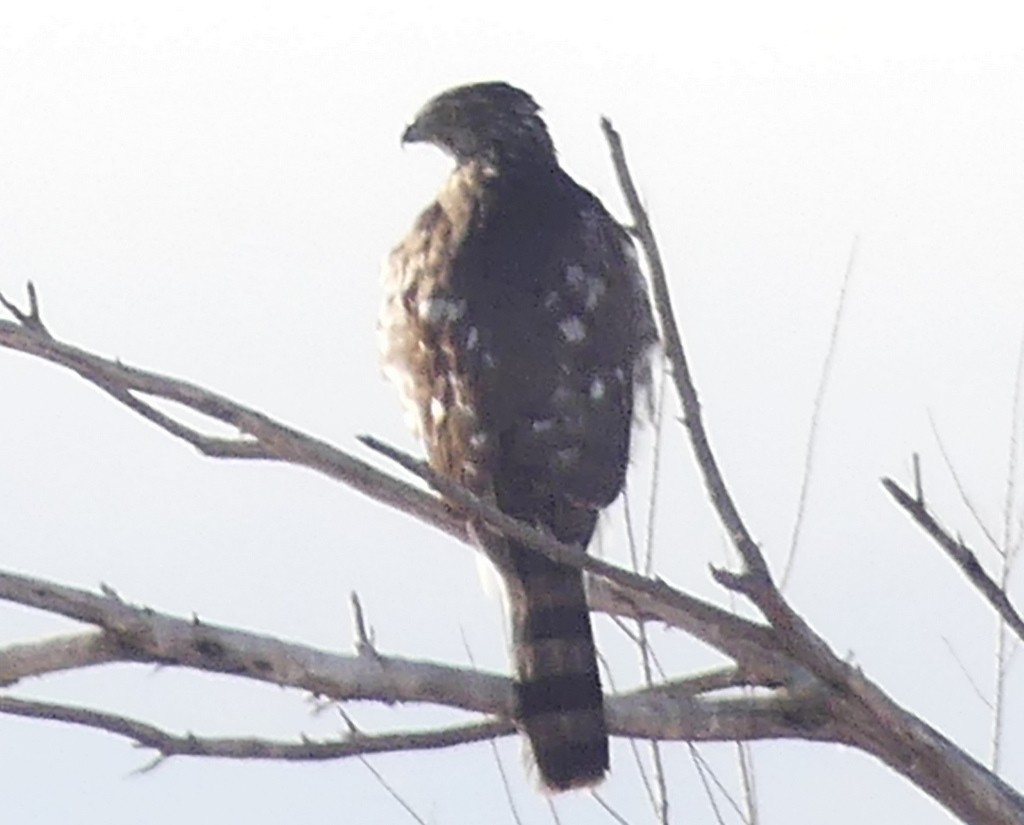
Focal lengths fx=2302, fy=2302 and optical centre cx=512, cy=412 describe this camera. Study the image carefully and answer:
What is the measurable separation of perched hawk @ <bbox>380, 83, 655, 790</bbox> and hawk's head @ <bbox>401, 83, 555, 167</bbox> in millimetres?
168

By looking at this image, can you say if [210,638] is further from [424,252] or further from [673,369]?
[424,252]

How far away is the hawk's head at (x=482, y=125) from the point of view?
5242mm

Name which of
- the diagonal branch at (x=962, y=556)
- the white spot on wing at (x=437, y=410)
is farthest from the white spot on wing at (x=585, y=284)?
the diagonal branch at (x=962, y=556)

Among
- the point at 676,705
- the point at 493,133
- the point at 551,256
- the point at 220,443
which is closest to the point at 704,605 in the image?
the point at 676,705

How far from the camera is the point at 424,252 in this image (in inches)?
188

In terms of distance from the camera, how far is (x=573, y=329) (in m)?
4.52

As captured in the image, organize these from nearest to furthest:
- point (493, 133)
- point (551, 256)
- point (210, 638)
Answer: point (210, 638) → point (551, 256) → point (493, 133)

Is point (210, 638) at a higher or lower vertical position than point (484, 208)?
lower

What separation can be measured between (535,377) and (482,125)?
109cm

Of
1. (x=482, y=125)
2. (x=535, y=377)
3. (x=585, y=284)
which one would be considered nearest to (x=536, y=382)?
(x=535, y=377)

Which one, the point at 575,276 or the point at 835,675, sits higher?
the point at 575,276

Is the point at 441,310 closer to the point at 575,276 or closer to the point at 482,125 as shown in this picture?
the point at 575,276

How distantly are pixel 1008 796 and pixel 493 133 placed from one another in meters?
2.52

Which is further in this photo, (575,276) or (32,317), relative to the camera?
(575,276)
